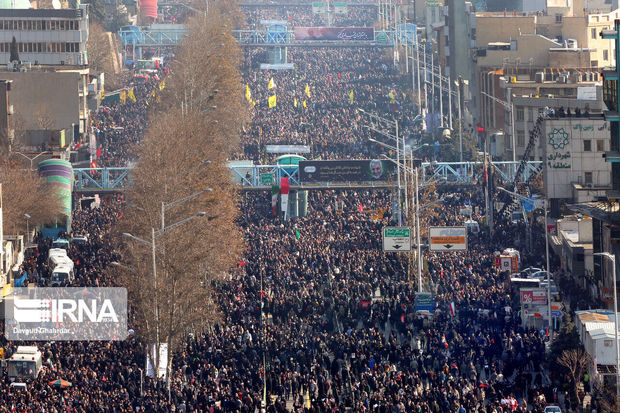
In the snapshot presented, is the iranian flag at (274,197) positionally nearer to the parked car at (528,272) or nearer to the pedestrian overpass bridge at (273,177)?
the pedestrian overpass bridge at (273,177)

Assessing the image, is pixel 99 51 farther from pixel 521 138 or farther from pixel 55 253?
pixel 55 253

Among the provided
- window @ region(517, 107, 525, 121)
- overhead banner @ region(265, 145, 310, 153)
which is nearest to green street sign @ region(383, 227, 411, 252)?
window @ region(517, 107, 525, 121)

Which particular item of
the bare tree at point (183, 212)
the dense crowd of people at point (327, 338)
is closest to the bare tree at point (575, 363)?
the dense crowd of people at point (327, 338)

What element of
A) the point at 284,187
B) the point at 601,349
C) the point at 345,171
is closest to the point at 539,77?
the point at 345,171

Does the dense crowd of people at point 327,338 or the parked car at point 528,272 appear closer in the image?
the dense crowd of people at point 327,338

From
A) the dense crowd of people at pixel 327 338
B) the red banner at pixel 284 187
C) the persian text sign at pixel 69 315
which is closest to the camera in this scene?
the dense crowd of people at pixel 327 338

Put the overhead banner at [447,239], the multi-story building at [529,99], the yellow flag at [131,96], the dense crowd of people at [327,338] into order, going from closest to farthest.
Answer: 1. the dense crowd of people at [327,338]
2. the overhead banner at [447,239]
3. the multi-story building at [529,99]
4. the yellow flag at [131,96]
